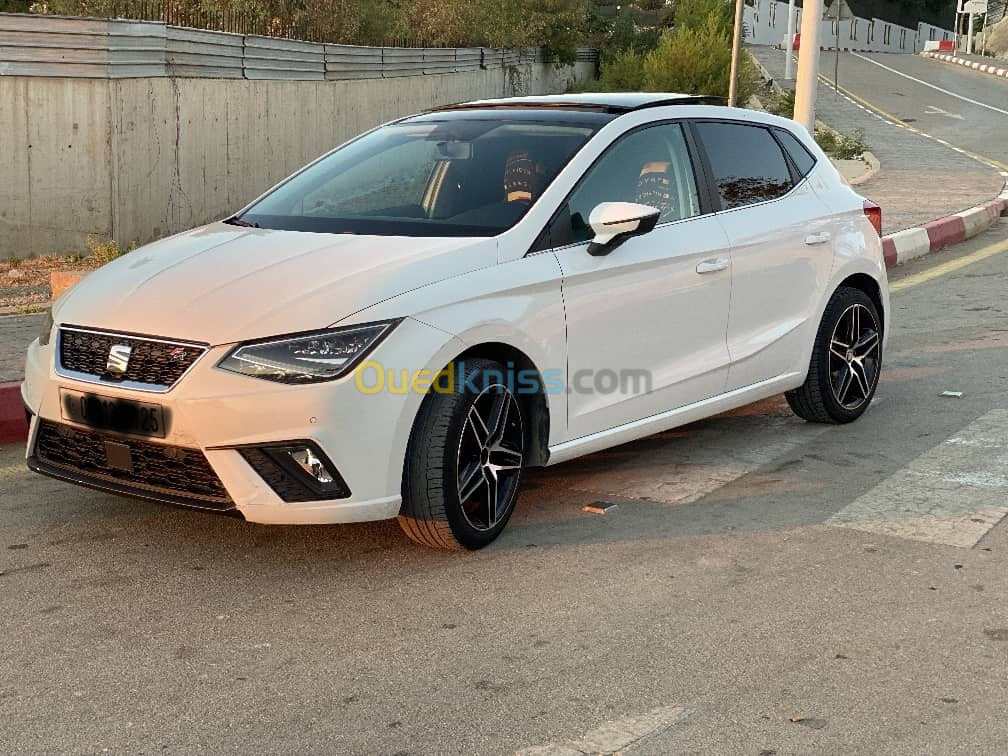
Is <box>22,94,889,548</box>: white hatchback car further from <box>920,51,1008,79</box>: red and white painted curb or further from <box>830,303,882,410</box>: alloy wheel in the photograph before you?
<box>920,51,1008,79</box>: red and white painted curb

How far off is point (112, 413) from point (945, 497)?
326cm

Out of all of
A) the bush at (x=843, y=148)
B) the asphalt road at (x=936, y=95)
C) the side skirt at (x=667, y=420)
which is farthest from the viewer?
the asphalt road at (x=936, y=95)

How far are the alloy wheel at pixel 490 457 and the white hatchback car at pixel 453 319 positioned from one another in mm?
11

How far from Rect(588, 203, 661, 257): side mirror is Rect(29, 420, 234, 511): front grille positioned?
1.69m

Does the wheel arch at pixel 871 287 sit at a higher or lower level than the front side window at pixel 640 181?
lower

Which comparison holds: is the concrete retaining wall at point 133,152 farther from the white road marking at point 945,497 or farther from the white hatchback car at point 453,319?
the white road marking at point 945,497

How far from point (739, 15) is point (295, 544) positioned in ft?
72.5

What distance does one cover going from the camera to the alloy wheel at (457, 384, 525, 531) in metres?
4.83

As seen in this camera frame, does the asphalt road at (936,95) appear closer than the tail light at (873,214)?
No

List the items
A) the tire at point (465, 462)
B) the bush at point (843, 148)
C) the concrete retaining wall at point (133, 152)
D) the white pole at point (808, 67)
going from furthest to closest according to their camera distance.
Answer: the bush at point (843, 148), the white pole at point (808, 67), the concrete retaining wall at point (133, 152), the tire at point (465, 462)

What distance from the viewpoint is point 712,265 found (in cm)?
582

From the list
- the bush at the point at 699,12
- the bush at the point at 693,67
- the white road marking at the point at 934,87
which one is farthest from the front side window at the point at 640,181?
the bush at the point at 699,12

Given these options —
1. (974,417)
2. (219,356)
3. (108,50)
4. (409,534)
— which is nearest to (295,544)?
(409,534)

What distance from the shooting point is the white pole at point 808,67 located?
46.0 feet
